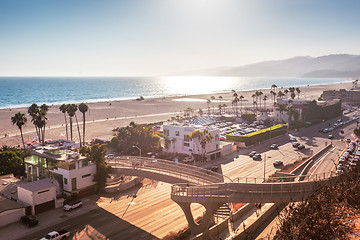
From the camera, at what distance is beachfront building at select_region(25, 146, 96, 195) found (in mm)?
40469

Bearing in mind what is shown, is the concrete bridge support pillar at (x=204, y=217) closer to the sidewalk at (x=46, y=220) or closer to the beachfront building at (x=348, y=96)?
the sidewalk at (x=46, y=220)

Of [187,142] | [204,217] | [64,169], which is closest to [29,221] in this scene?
[64,169]

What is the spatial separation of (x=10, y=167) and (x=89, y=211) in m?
21.8

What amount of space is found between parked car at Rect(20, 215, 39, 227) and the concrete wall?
667mm

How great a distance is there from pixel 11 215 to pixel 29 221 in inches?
99.5

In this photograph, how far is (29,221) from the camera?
33.4m

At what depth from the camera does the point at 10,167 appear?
50219 mm

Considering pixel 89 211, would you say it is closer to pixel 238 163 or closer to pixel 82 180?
pixel 82 180

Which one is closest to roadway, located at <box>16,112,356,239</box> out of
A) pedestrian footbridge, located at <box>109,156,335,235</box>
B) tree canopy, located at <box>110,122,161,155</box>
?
pedestrian footbridge, located at <box>109,156,335,235</box>

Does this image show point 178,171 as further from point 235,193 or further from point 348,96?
point 348,96

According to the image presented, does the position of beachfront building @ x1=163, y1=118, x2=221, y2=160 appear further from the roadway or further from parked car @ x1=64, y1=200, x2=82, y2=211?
parked car @ x1=64, y1=200, x2=82, y2=211

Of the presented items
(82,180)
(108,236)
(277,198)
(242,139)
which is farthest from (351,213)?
(242,139)

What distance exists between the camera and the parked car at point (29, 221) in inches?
1309

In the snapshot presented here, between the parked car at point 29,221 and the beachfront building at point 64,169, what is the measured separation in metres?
6.78
